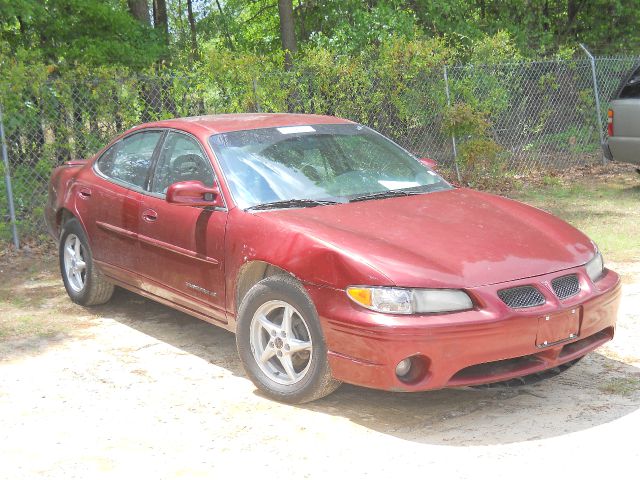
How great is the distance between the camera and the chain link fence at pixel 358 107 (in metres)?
10.0

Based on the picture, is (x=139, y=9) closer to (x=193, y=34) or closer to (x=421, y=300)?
(x=193, y=34)

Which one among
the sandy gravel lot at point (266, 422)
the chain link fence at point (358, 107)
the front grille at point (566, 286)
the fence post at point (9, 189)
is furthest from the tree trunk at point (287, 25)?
the front grille at point (566, 286)

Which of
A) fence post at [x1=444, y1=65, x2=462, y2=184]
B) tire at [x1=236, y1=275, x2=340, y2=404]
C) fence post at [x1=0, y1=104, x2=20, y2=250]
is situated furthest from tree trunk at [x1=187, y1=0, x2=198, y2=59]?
tire at [x1=236, y1=275, x2=340, y2=404]

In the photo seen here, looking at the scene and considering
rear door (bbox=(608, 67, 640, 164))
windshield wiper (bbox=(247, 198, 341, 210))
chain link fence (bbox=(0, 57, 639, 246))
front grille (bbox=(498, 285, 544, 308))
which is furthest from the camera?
rear door (bbox=(608, 67, 640, 164))

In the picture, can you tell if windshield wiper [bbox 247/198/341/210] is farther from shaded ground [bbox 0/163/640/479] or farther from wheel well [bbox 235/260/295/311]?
shaded ground [bbox 0/163/640/479]

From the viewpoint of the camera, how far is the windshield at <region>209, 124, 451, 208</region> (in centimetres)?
547

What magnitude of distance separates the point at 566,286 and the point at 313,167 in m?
1.79

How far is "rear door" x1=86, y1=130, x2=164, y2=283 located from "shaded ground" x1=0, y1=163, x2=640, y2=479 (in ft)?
1.90

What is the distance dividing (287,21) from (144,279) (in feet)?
42.2

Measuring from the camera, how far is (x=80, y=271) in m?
7.18

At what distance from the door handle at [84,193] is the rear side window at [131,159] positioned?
6.9 inches

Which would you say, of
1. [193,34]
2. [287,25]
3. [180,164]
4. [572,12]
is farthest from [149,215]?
[193,34]

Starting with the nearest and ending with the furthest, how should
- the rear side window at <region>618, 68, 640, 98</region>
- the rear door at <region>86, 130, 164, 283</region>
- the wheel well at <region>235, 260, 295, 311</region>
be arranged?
the wheel well at <region>235, 260, 295, 311</region> → the rear door at <region>86, 130, 164, 283</region> → the rear side window at <region>618, 68, 640, 98</region>

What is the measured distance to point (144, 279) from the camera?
6.17 meters
